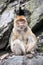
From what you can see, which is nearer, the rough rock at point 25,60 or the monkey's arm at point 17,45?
the rough rock at point 25,60

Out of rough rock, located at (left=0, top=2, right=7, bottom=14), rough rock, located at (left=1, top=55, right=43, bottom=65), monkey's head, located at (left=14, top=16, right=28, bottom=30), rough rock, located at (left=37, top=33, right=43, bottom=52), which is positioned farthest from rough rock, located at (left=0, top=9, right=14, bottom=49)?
rough rock, located at (left=1, top=55, right=43, bottom=65)

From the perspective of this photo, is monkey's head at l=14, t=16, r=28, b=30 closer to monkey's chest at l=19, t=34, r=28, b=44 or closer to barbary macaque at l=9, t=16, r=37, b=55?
barbary macaque at l=9, t=16, r=37, b=55

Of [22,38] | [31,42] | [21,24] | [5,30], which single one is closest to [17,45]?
[22,38]

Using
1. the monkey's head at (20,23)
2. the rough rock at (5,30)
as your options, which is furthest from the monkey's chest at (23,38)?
the rough rock at (5,30)

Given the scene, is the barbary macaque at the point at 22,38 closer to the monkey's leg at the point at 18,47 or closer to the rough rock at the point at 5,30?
the monkey's leg at the point at 18,47

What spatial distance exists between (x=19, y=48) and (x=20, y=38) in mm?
321

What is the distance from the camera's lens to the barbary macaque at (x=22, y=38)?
33.0 feet

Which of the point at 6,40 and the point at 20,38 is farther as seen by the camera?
the point at 6,40

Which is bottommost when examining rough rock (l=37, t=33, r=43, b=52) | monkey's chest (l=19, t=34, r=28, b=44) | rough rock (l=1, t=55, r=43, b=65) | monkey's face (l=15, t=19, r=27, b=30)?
rough rock (l=1, t=55, r=43, b=65)

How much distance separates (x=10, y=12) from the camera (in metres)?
14.7

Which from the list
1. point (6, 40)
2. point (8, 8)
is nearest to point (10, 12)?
point (8, 8)

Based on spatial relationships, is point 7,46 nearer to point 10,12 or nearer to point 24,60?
point 10,12

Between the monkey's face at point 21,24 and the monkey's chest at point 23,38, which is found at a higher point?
the monkey's face at point 21,24

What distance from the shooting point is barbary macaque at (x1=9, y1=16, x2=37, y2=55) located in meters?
10.1
